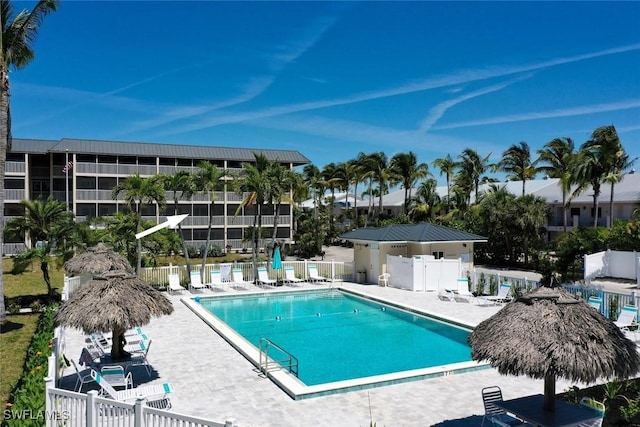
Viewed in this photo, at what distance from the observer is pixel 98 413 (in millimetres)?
7453

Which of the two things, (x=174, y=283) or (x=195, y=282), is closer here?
(x=174, y=283)

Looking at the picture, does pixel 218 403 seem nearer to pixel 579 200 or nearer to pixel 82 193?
pixel 82 193

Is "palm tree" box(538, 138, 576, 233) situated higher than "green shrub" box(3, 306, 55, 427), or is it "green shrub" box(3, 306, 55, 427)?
"palm tree" box(538, 138, 576, 233)

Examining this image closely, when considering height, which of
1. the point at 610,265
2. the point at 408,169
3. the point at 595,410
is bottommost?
the point at 595,410

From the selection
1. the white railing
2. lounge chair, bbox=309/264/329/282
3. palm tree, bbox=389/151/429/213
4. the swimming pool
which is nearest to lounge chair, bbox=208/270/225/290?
the swimming pool

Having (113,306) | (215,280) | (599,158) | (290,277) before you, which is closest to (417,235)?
(290,277)

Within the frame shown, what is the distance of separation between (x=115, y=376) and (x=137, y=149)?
35.0 m

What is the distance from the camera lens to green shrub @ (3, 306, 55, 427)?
752 cm

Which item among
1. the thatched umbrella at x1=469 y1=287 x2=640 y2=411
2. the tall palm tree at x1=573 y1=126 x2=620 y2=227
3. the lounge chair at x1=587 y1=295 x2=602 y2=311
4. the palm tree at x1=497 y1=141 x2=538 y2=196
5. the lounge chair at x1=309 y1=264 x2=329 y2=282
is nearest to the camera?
the thatched umbrella at x1=469 y1=287 x2=640 y2=411

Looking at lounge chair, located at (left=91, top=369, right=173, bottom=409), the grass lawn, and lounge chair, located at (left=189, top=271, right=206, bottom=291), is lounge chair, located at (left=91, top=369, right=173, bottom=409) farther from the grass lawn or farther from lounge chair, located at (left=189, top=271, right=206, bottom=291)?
lounge chair, located at (left=189, top=271, right=206, bottom=291)

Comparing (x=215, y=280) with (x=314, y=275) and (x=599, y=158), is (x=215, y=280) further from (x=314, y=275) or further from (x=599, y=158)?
(x=599, y=158)

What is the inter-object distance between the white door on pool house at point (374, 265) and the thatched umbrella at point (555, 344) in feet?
54.2

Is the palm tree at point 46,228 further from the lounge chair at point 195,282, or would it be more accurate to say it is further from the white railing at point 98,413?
the white railing at point 98,413

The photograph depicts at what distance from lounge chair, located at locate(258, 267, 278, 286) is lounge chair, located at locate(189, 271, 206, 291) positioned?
8.93 feet
